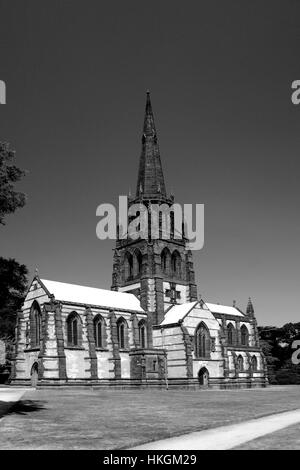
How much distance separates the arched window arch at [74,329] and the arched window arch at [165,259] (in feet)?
57.8

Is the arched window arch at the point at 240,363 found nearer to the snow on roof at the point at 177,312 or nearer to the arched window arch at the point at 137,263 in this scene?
the snow on roof at the point at 177,312

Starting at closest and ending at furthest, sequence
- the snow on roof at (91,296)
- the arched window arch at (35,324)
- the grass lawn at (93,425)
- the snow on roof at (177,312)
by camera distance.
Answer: the grass lawn at (93,425)
the arched window arch at (35,324)
the snow on roof at (91,296)
the snow on roof at (177,312)

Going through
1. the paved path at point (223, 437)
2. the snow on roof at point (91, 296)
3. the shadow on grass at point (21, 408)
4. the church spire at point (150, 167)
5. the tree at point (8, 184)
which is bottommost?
the shadow on grass at point (21, 408)

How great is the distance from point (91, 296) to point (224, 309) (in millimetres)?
25293

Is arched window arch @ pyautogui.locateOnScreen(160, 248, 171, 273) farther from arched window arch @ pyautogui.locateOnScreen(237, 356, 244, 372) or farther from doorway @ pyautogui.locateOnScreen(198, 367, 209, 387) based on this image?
arched window arch @ pyautogui.locateOnScreen(237, 356, 244, 372)

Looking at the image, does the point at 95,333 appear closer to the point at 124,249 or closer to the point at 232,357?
the point at 124,249

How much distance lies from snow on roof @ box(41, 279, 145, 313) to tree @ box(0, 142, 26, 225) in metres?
36.6

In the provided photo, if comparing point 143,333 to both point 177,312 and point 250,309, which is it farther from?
point 250,309

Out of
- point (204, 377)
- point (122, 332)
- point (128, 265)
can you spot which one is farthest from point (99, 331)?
point (128, 265)

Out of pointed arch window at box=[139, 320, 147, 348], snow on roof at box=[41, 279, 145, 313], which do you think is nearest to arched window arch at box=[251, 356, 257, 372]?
pointed arch window at box=[139, 320, 147, 348]

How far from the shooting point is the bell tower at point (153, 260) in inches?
2685

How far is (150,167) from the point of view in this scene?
7488cm

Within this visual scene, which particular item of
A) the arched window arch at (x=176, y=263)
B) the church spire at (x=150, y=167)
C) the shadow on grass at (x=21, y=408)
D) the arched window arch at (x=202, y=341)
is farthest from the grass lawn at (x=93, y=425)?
the church spire at (x=150, y=167)

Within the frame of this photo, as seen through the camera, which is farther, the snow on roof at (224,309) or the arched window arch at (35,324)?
the snow on roof at (224,309)
